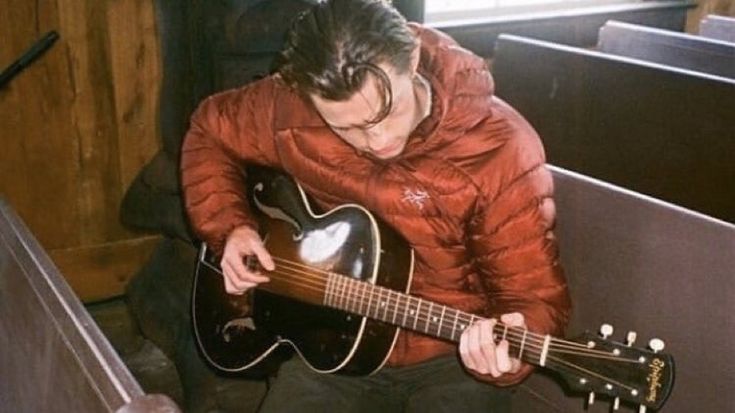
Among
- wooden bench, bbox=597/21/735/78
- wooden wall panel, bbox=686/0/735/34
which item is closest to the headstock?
wooden bench, bbox=597/21/735/78

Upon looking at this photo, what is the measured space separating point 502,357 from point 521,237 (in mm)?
157

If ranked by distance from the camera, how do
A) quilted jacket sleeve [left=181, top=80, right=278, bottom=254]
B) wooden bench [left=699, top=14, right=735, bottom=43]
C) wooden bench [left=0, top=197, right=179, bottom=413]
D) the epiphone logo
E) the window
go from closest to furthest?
1. wooden bench [left=0, top=197, right=179, bottom=413]
2. the epiphone logo
3. quilted jacket sleeve [left=181, top=80, right=278, bottom=254]
4. wooden bench [left=699, top=14, right=735, bottom=43]
5. the window

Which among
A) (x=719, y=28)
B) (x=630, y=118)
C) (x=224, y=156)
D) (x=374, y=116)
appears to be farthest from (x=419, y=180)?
(x=719, y=28)

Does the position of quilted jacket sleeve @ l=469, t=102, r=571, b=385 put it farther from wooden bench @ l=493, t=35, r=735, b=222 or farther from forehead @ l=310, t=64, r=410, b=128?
wooden bench @ l=493, t=35, r=735, b=222

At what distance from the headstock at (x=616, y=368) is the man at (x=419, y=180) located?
6 centimetres

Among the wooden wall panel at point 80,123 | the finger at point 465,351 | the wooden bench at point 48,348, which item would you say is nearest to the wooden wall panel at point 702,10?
the wooden wall panel at point 80,123

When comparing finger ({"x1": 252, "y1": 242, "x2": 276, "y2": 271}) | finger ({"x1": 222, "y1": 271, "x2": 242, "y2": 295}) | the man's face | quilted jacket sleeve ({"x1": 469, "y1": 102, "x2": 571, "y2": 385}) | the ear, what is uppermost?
the ear

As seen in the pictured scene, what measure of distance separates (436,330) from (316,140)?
0.32 meters

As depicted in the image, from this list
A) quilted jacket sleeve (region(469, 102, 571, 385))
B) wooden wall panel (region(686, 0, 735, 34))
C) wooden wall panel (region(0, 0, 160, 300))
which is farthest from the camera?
wooden wall panel (region(686, 0, 735, 34))

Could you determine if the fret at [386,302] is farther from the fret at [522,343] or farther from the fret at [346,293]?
the fret at [522,343]

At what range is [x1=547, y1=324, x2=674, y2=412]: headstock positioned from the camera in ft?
3.76

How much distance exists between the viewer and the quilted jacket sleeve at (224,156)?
1475 millimetres

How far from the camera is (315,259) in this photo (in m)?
1.40

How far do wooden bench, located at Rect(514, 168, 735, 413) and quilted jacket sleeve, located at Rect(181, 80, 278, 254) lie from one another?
45 centimetres
